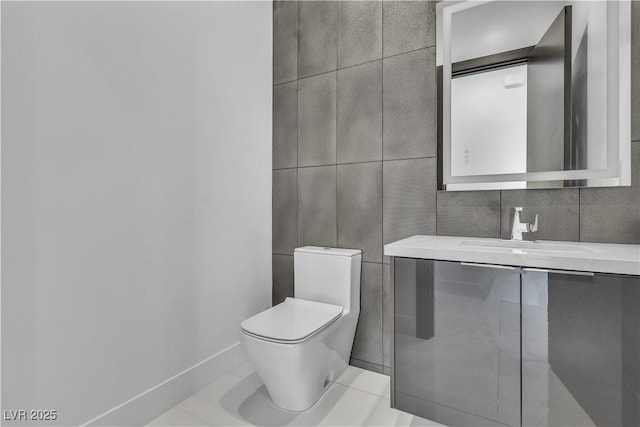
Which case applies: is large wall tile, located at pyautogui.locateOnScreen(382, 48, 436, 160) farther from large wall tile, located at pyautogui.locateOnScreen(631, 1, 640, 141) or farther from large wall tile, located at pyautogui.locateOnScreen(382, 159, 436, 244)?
large wall tile, located at pyautogui.locateOnScreen(631, 1, 640, 141)

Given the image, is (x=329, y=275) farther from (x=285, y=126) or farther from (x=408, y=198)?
(x=285, y=126)

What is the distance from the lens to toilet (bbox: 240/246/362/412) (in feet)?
4.74

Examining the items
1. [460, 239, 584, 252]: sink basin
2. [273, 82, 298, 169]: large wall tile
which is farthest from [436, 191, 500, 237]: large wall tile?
[273, 82, 298, 169]: large wall tile

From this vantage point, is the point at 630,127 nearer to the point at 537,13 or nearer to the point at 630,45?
the point at 630,45

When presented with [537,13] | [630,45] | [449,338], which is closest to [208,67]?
[537,13]

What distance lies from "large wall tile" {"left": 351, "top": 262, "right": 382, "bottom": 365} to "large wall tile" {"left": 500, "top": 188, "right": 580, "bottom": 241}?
69 cm

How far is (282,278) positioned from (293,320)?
645 millimetres

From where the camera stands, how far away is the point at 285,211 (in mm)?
2236

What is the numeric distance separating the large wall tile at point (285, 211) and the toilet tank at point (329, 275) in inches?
8.5

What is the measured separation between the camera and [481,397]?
125 cm

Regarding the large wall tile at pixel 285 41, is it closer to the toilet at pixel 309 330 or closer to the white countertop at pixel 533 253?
the toilet at pixel 309 330

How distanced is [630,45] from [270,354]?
191cm

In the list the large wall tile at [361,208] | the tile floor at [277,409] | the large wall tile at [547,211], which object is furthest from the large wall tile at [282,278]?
the large wall tile at [547,211]

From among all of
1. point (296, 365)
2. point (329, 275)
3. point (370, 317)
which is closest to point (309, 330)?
point (296, 365)
